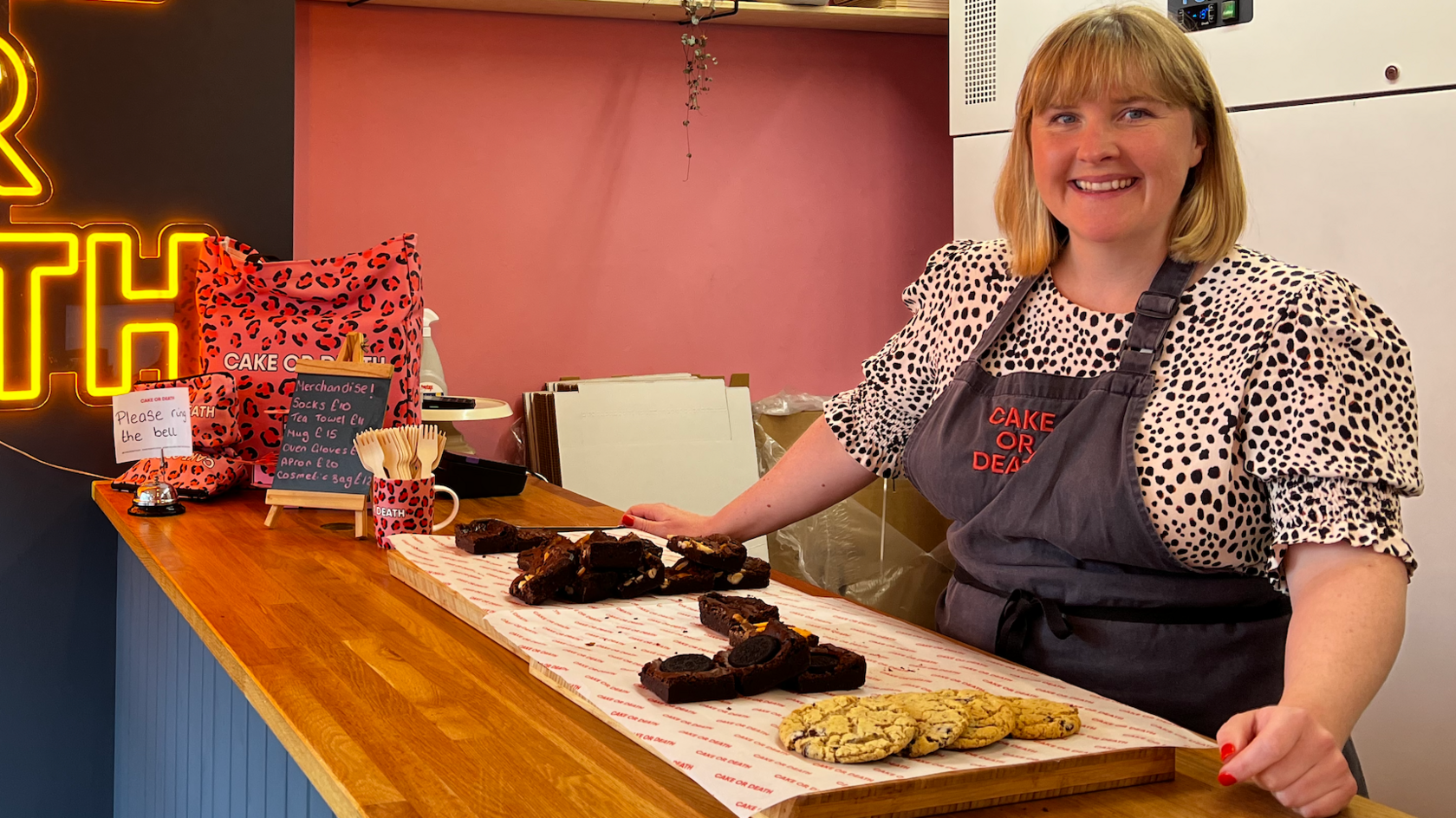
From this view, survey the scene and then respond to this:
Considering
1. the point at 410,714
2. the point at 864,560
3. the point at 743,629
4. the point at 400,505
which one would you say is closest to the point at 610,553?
the point at 743,629

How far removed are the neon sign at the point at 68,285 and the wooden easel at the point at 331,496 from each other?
492 mm

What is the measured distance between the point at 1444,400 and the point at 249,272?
7.34 feet

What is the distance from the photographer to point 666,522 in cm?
202

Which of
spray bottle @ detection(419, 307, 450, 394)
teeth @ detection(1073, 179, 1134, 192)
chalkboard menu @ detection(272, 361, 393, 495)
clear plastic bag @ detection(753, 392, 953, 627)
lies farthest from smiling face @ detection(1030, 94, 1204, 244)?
clear plastic bag @ detection(753, 392, 953, 627)

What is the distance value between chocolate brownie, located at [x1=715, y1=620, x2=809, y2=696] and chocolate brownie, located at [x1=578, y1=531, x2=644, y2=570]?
36 cm

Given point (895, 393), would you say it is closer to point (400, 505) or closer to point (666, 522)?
point (666, 522)

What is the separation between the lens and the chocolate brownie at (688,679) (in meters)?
1.19

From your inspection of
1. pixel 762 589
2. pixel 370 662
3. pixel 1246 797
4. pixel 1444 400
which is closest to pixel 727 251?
pixel 1444 400

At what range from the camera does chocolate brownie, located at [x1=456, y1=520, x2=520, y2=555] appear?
1.83 meters

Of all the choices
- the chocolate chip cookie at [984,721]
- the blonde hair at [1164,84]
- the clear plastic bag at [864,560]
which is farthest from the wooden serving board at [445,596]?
the clear plastic bag at [864,560]

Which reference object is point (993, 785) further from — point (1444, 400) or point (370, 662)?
point (1444, 400)

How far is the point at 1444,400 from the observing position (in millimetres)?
2432

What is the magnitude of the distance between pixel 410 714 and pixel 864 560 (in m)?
2.47

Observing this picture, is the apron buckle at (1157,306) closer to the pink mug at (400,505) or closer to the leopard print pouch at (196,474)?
the pink mug at (400,505)
